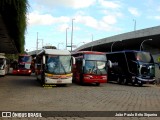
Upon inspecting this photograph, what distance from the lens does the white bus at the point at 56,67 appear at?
2706cm

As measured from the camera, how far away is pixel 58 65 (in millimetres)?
27578

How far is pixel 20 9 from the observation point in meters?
17.1

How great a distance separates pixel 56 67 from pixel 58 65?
0.22m

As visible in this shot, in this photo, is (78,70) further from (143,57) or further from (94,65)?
(143,57)

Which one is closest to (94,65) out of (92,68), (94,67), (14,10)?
(94,67)

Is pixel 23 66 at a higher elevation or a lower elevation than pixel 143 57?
lower

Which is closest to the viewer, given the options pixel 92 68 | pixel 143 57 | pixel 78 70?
pixel 92 68

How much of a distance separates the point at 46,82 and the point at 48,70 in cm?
90

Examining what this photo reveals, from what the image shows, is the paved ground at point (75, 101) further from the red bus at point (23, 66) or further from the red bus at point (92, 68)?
the red bus at point (23, 66)

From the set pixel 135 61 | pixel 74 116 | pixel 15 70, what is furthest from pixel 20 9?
pixel 15 70

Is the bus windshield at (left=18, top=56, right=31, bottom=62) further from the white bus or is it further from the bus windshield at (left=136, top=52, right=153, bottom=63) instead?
the white bus

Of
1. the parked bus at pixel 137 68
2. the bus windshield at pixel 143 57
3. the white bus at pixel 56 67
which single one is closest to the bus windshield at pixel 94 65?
the white bus at pixel 56 67

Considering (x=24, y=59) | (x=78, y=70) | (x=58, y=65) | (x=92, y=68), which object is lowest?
(x=78, y=70)

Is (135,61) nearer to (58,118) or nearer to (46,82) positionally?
(46,82)
